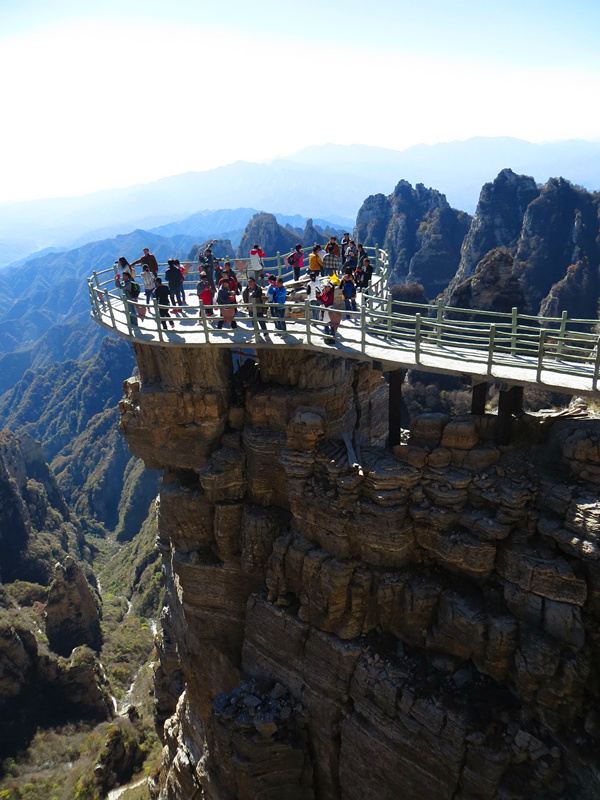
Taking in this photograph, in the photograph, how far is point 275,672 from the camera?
17938 millimetres

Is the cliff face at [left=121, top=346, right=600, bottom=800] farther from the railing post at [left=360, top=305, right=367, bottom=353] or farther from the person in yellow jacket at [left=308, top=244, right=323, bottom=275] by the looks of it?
the person in yellow jacket at [left=308, top=244, right=323, bottom=275]

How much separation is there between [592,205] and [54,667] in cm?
10023

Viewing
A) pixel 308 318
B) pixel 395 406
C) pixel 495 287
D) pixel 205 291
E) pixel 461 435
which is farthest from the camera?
Result: pixel 495 287

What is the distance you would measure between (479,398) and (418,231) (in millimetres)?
120632

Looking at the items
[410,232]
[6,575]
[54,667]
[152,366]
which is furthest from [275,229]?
[152,366]

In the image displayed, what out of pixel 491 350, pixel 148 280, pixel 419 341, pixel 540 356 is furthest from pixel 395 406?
pixel 148 280

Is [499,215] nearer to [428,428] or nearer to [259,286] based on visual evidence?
[259,286]

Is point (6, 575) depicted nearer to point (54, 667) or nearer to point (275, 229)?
point (54, 667)

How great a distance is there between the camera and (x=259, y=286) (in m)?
19.4

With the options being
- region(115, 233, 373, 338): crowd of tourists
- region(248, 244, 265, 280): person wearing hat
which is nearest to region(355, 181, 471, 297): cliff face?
region(115, 233, 373, 338): crowd of tourists

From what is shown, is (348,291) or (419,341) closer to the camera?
(419,341)

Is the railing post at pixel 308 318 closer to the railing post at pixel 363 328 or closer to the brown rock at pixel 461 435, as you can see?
the railing post at pixel 363 328

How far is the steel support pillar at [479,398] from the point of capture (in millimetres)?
16000

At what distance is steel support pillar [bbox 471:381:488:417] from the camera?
1600 centimetres
